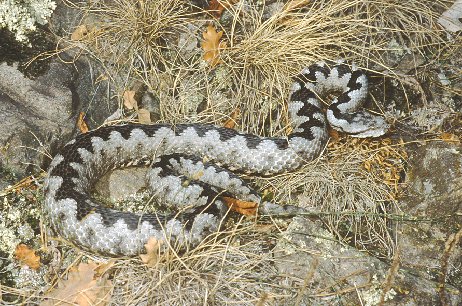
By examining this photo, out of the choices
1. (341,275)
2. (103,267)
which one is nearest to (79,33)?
(103,267)

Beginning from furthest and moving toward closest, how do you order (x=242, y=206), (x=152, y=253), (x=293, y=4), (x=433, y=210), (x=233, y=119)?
(x=293, y=4)
(x=233, y=119)
(x=242, y=206)
(x=433, y=210)
(x=152, y=253)

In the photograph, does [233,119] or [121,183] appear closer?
[121,183]

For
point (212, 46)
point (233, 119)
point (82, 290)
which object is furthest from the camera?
point (212, 46)

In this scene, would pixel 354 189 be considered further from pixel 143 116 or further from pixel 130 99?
pixel 130 99

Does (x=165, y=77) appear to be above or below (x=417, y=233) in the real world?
above

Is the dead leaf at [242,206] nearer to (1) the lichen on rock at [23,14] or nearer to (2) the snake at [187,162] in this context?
(2) the snake at [187,162]

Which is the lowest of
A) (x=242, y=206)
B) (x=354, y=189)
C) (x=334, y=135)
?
(x=242, y=206)

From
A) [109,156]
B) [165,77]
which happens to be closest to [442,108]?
[165,77]

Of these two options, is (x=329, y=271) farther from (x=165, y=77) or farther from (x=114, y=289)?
(x=165, y=77)
